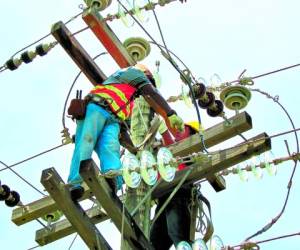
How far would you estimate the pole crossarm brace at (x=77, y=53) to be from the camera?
25.4ft

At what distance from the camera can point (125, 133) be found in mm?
7430

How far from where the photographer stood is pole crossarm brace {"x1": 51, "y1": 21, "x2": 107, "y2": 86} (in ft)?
25.4

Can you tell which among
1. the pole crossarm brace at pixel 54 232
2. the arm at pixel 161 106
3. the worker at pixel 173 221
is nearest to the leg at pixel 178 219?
the worker at pixel 173 221

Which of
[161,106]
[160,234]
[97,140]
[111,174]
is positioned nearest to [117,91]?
[161,106]

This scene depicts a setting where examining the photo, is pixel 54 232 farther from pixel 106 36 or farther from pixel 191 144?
pixel 106 36

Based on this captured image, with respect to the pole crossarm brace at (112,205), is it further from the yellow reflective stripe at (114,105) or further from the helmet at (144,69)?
the helmet at (144,69)

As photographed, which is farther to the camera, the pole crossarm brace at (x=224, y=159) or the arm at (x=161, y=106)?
the pole crossarm brace at (x=224, y=159)

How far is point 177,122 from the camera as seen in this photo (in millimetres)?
7016

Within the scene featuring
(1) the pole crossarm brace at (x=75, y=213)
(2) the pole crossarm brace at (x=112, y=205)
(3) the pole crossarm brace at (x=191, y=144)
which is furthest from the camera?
(3) the pole crossarm brace at (x=191, y=144)

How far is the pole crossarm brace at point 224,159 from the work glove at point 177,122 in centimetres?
32

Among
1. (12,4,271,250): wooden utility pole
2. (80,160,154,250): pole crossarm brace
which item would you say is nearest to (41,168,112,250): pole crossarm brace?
(12,4,271,250): wooden utility pole

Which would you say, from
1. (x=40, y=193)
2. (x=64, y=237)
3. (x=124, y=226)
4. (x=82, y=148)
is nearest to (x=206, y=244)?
(x=124, y=226)

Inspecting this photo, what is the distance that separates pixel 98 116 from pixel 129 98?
0.33 m

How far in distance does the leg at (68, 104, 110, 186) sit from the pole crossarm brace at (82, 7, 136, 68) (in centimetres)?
124
